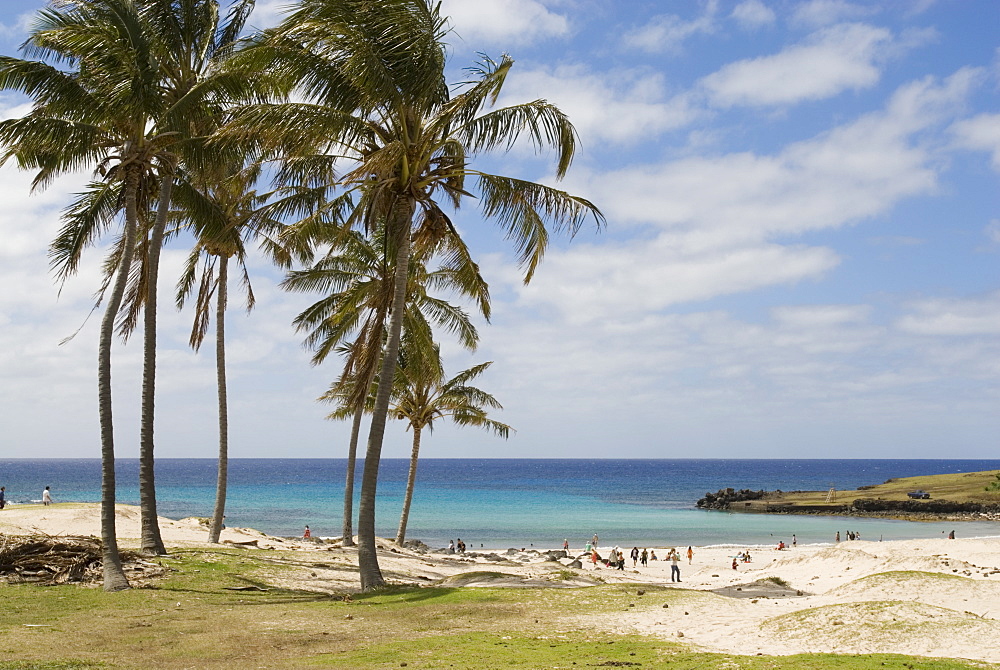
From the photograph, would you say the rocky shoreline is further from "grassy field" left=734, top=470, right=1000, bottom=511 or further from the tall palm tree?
the tall palm tree

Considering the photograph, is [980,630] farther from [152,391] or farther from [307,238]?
[152,391]

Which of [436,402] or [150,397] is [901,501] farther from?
[150,397]

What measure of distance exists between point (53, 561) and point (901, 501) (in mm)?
74074

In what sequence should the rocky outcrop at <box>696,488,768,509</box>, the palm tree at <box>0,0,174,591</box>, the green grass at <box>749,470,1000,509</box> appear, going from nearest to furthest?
the palm tree at <box>0,0,174,591</box> < the green grass at <box>749,470,1000,509</box> < the rocky outcrop at <box>696,488,768,509</box>

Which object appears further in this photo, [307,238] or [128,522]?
[128,522]

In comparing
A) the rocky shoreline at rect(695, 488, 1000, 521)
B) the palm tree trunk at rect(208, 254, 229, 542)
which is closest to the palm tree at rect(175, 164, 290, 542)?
the palm tree trunk at rect(208, 254, 229, 542)

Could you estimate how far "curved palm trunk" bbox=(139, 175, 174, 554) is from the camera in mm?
17703

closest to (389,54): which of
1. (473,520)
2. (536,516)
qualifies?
(473,520)

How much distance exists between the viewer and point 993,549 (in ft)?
114

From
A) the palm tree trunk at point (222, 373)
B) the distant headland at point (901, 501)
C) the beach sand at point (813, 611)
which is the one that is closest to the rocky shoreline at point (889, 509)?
the distant headland at point (901, 501)

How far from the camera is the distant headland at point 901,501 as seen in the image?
69250mm

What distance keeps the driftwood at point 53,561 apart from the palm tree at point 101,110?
1.08 meters

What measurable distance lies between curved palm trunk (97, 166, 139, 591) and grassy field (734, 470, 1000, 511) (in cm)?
7399

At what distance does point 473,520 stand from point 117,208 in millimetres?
60522
